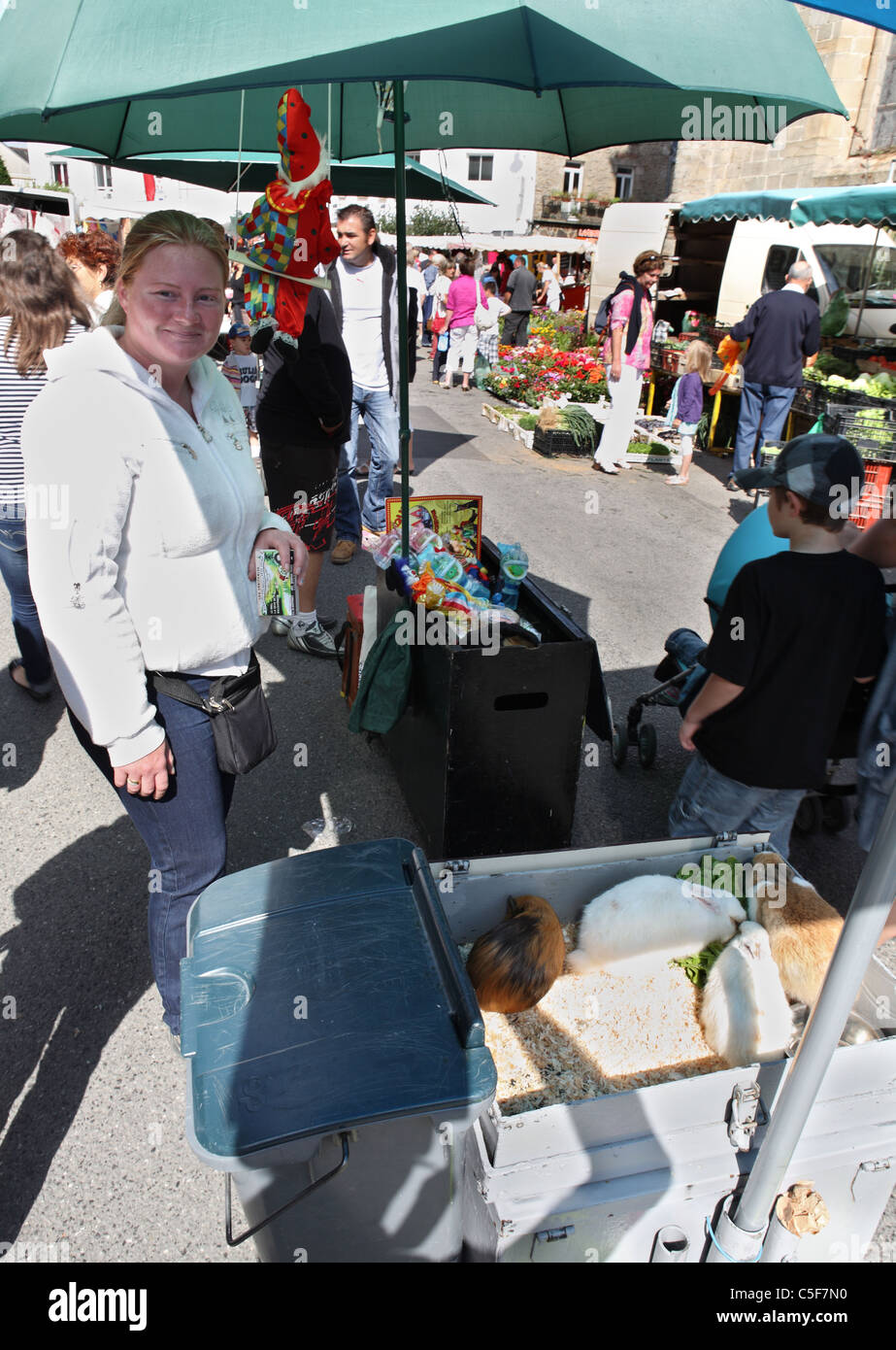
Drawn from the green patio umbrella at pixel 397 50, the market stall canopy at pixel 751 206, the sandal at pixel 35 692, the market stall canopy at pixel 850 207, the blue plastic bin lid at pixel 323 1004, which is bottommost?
the sandal at pixel 35 692

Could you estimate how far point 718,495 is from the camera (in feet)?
30.0

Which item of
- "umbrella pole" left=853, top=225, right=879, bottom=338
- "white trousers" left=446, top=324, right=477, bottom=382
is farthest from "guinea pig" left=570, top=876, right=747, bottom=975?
"white trousers" left=446, top=324, right=477, bottom=382

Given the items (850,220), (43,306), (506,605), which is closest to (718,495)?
(850,220)

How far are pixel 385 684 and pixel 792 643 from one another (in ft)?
5.00

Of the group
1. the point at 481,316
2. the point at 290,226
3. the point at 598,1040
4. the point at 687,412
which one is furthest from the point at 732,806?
the point at 481,316

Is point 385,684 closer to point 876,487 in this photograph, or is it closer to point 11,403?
point 11,403

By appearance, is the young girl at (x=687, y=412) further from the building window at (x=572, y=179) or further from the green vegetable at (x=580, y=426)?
the building window at (x=572, y=179)

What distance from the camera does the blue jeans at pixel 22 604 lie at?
380 centimetres

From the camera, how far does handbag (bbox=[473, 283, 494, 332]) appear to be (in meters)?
13.4

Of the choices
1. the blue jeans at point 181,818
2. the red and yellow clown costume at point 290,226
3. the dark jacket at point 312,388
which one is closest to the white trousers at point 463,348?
the dark jacket at point 312,388

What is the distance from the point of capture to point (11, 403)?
3.59 meters

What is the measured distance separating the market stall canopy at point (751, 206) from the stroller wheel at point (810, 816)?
7938mm

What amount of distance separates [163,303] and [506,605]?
1810 mm

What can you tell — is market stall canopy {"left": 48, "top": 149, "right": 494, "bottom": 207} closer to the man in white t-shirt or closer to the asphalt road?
the man in white t-shirt
